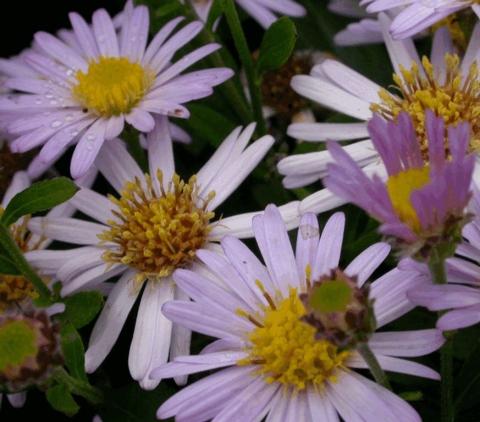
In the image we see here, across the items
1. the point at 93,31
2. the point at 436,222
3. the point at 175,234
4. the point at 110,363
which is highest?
the point at 93,31

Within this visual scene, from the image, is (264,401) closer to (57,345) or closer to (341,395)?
(341,395)

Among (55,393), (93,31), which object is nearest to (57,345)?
(55,393)

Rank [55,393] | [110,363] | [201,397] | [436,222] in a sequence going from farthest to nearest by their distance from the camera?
[110,363] < [55,393] < [201,397] < [436,222]

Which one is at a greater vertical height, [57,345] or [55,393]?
[57,345]

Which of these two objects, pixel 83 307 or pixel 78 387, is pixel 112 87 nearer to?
pixel 83 307

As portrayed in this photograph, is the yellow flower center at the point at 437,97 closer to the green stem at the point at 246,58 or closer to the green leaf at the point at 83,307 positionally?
the green stem at the point at 246,58

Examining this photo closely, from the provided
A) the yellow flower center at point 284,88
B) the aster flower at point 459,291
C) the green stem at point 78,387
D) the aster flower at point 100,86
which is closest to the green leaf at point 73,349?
the green stem at point 78,387
